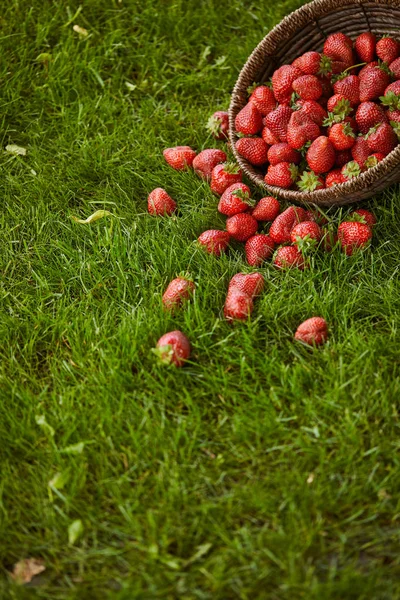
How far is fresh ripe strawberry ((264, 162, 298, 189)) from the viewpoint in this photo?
281cm

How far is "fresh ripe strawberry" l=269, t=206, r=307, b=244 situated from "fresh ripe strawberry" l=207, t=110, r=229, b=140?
620 mm

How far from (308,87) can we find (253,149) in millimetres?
301

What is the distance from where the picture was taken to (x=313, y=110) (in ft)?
9.25

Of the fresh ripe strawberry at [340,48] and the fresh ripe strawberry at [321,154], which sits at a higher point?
the fresh ripe strawberry at [340,48]

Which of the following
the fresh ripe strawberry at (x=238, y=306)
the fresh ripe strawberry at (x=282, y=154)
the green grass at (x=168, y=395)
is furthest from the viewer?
the fresh ripe strawberry at (x=282, y=154)

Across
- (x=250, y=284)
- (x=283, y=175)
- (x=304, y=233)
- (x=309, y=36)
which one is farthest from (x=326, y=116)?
(x=250, y=284)

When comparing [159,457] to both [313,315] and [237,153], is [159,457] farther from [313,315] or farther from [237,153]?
[237,153]

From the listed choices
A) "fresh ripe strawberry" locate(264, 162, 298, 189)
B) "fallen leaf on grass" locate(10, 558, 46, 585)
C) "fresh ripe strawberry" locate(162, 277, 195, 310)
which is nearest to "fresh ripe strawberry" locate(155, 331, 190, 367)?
"fresh ripe strawberry" locate(162, 277, 195, 310)

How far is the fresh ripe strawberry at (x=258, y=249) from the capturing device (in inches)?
105

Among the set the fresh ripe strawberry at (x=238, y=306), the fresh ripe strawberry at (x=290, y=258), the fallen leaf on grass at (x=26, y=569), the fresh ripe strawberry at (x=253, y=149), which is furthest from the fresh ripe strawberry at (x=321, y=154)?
the fallen leaf on grass at (x=26, y=569)

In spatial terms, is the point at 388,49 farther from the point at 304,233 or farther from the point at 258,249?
the point at 258,249

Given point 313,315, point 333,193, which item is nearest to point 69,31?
point 333,193

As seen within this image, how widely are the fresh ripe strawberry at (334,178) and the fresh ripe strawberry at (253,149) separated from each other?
0.95 ft

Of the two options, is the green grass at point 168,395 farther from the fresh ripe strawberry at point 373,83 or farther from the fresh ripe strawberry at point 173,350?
the fresh ripe strawberry at point 373,83
